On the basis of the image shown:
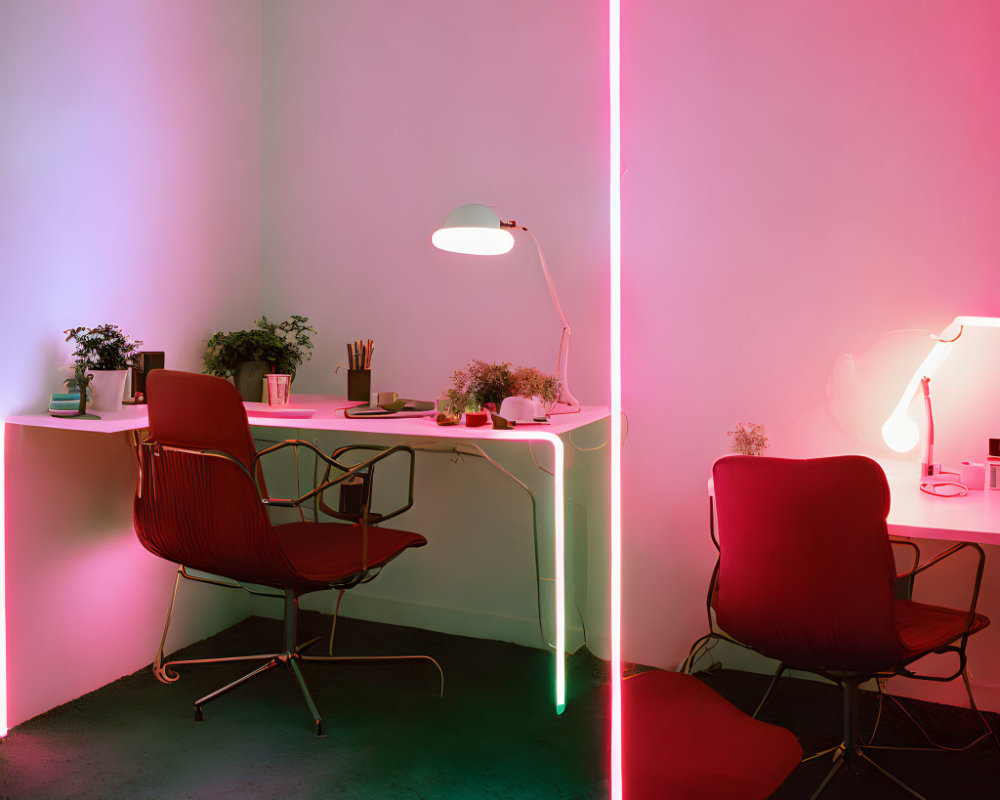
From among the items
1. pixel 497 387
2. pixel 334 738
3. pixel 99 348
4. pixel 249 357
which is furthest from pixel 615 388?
pixel 249 357

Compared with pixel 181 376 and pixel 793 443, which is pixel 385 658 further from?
pixel 793 443

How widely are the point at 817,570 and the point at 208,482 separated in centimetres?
157

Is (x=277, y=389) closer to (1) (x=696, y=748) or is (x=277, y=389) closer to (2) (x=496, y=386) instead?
(2) (x=496, y=386)

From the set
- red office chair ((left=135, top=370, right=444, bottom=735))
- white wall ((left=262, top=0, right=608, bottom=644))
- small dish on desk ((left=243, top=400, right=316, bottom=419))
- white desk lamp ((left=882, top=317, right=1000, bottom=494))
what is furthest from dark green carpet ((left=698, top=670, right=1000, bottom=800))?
small dish on desk ((left=243, top=400, right=316, bottom=419))

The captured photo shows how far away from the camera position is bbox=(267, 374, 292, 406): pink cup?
101 inches

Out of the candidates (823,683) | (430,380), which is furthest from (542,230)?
(823,683)

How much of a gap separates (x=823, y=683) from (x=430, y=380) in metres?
1.84

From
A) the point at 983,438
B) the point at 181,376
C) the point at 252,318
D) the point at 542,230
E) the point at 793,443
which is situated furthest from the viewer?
the point at 252,318

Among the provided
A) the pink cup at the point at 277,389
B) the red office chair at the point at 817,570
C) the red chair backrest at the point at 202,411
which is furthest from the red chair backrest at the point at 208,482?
the red office chair at the point at 817,570

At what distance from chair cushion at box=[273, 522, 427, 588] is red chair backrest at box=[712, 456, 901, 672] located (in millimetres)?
1019

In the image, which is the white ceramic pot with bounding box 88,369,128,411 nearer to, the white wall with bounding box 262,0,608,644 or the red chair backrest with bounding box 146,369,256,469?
the red chair backrest with bounding box 146,369,256,469

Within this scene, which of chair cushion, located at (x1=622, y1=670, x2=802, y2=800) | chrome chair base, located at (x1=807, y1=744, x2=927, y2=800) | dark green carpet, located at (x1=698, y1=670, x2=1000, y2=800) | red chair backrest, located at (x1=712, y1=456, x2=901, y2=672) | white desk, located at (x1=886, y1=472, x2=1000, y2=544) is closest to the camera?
chair cushion, located at (x1=622, y1=670, x2=802, y2=800)

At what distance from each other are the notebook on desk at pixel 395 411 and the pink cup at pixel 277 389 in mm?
290

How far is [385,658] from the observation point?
8.09 ft
